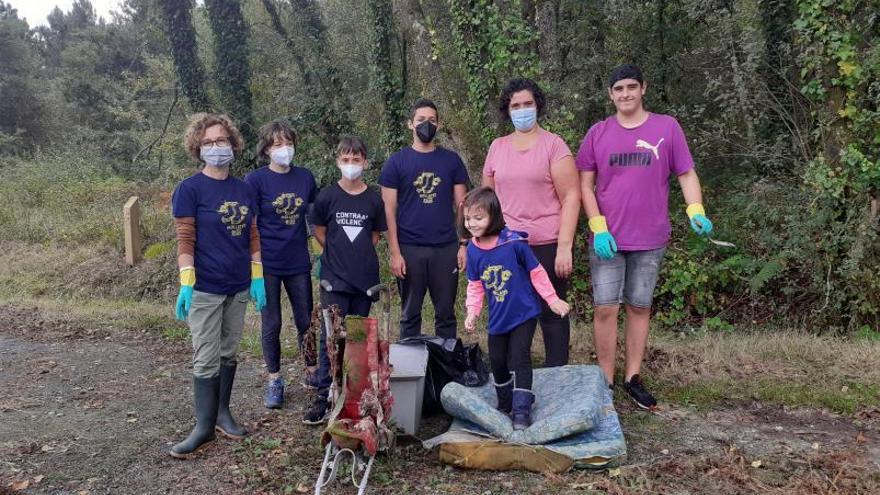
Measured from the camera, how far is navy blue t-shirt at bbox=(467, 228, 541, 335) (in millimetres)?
3842

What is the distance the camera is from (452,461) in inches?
143

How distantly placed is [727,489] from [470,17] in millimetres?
5611

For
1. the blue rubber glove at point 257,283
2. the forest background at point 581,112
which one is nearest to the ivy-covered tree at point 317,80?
the forest background at point 581,112

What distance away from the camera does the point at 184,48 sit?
13.1 meters

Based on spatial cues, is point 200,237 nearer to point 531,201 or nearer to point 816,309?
point 531,201

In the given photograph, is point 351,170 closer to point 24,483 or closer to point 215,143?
point 215,143

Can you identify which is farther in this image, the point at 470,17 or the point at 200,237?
the point at 470,17

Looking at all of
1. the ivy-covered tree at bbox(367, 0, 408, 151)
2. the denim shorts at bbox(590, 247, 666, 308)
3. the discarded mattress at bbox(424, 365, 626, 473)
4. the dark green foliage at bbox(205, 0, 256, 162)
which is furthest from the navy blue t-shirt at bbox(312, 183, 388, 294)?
the dark green foliage at bbox(205, 0, 256, 162)

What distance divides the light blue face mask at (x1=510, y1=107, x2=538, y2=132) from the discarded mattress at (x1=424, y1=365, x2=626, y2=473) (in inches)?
65.9

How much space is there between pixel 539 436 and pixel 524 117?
6.39ft

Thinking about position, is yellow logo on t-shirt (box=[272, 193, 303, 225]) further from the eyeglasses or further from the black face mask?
the black face mask

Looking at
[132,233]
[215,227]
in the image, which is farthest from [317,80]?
[215,227]

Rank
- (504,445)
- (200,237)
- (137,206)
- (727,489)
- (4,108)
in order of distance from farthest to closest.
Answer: (4,108)
(137,206)
(200,237)
(504,445)
(727,489)

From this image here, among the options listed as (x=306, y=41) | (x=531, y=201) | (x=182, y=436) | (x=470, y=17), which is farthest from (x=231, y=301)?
(x=306, y=41)
